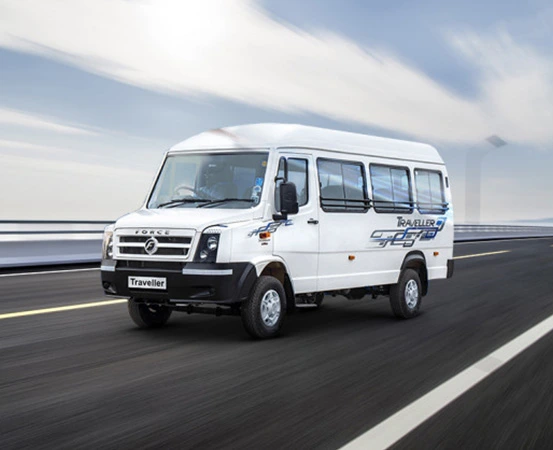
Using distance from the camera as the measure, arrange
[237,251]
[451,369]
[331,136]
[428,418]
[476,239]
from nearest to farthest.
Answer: [428,418] < [451,369] < [237,251] < [331,136] < [476,239]

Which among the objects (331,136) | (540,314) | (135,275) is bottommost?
(540,314)

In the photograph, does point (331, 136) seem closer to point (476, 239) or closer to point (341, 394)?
point (341, 394)

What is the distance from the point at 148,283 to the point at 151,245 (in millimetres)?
410

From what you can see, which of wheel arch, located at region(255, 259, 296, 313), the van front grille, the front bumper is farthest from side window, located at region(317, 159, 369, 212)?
the van front grille

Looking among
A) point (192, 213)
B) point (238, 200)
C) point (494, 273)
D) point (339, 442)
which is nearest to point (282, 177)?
point (238, 200)

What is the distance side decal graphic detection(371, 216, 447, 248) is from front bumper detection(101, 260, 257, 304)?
9.01ft

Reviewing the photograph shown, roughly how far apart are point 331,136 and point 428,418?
198 inches

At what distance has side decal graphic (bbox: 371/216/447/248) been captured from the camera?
1017cm

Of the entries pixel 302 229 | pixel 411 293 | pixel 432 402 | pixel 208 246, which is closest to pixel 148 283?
pixel 208 246

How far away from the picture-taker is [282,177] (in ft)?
27.7

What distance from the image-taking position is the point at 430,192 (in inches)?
444

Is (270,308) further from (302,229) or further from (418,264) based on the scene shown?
(418,264)

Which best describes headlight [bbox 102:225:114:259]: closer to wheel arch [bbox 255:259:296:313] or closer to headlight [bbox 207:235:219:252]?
headlight [bbox 207:235:219:252]

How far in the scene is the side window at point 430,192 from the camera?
11.0 m
